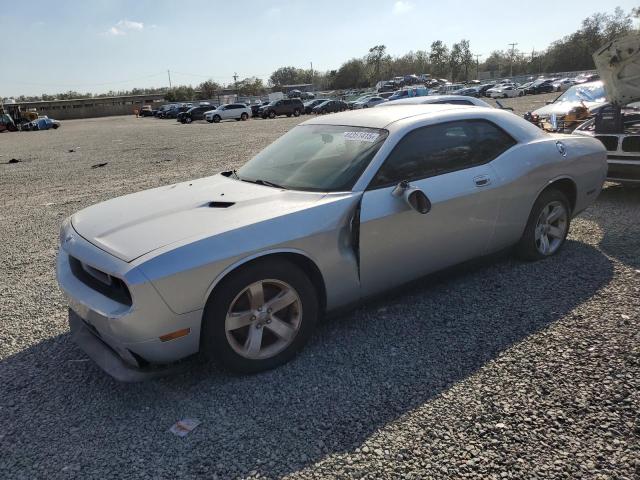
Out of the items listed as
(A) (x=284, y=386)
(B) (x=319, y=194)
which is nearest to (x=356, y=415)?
(A) (x=284, y=386)

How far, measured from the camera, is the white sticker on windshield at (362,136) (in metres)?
3.62

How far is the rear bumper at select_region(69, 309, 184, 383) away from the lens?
2744mm

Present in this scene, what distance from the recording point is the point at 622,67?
757cm

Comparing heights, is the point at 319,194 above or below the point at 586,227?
above

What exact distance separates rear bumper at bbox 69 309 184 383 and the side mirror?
5.89 feet

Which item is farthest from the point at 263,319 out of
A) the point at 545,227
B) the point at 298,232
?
the point at 545,227

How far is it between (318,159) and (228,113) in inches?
1578

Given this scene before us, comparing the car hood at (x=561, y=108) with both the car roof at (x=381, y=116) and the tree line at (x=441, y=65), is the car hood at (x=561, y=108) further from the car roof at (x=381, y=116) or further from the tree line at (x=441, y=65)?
the tree line at (x=441, y=65)

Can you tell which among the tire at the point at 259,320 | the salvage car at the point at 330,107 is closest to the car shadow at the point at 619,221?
the tire at the point at 259,320

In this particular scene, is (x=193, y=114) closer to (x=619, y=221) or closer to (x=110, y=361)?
(x=619, y=221)

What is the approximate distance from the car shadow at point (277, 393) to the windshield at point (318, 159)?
39.4 inches

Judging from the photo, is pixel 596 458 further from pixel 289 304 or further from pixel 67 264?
pixel 67 264

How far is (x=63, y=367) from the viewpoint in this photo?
331 cm

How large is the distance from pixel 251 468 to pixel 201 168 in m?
10.8
